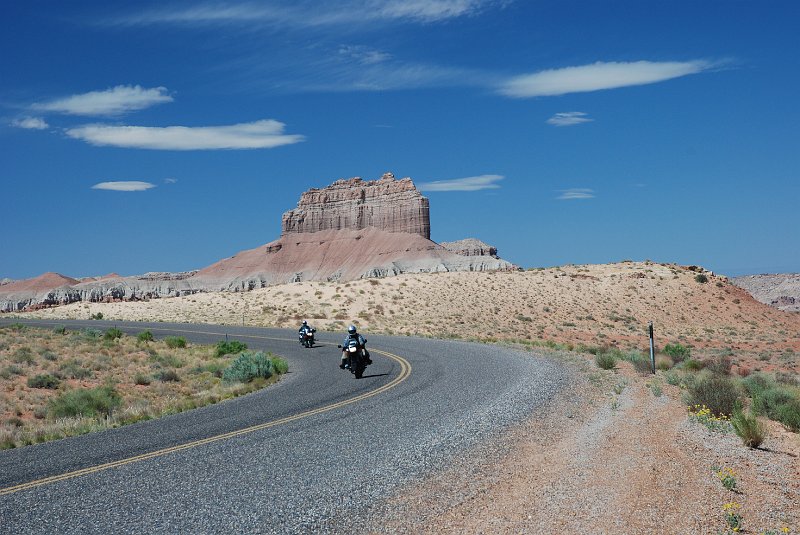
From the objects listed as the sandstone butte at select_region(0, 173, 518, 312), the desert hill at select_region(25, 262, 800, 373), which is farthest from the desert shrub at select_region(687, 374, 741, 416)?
the sandstone butte at select_region(0, 173, 518, 312)

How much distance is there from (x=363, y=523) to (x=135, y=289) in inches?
6339

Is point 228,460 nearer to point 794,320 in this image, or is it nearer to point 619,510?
point 619,510

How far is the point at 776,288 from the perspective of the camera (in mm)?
135000

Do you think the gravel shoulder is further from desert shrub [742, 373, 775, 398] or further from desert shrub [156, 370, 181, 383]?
desert shrub [156, 370, 181, 383]

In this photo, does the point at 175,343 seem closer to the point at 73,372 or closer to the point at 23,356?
the point at 23,356

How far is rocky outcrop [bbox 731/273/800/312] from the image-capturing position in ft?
408

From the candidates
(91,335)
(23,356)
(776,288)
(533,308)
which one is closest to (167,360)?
(23,356)

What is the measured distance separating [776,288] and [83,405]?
142 meters

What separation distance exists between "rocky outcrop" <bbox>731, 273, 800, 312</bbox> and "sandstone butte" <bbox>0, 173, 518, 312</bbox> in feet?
165

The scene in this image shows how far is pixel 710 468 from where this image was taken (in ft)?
31.2

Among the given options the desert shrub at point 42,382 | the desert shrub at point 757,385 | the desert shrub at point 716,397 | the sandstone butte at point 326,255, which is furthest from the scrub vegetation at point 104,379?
the sandstone butte at point 326,255

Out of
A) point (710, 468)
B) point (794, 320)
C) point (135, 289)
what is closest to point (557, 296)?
point (794, 320)

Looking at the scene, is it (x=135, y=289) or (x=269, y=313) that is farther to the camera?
(x=135, y=289)

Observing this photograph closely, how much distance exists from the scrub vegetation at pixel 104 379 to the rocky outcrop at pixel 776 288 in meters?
113
